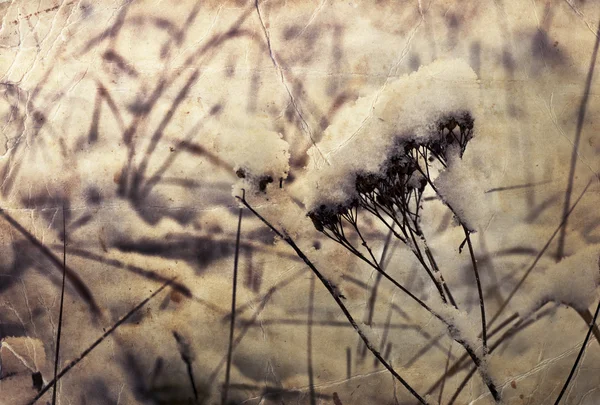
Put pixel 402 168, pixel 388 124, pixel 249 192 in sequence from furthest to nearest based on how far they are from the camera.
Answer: pixel 249 192
pixel 388 124
pixel 402 168

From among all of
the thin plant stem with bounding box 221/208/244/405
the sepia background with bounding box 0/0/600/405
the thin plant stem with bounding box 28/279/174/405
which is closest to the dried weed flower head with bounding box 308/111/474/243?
the sepia background with bounding box 0/0/600/405

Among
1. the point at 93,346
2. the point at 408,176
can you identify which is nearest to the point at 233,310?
the point at 93,346

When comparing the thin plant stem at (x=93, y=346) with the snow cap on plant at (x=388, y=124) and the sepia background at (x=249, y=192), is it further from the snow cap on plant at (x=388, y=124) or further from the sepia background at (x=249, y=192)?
the snow cap on plant at (x=388, y=124)

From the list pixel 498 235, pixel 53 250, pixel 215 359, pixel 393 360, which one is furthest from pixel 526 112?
pixel 53 250

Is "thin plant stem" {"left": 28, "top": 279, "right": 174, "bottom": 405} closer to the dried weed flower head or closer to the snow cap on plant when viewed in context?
the snow cap on plant

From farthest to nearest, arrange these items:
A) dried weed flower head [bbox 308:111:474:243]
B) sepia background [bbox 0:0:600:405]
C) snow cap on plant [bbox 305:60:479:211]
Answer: sepia background [bbox 0:0:600:405], snow cap on plant [bbox 305:60:479:211], dried weed flower head [bbox 308:111:474:243]

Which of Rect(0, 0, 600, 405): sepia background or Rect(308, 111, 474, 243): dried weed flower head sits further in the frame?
Rect(0, 0, 600, 405): sepia background

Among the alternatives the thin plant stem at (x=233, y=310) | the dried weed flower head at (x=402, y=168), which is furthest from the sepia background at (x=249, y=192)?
the dried weed flower head at (x=402, y=168)

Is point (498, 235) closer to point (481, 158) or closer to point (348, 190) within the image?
point (481, 158)

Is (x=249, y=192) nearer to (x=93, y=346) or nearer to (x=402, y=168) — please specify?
(x=402, y=168)
